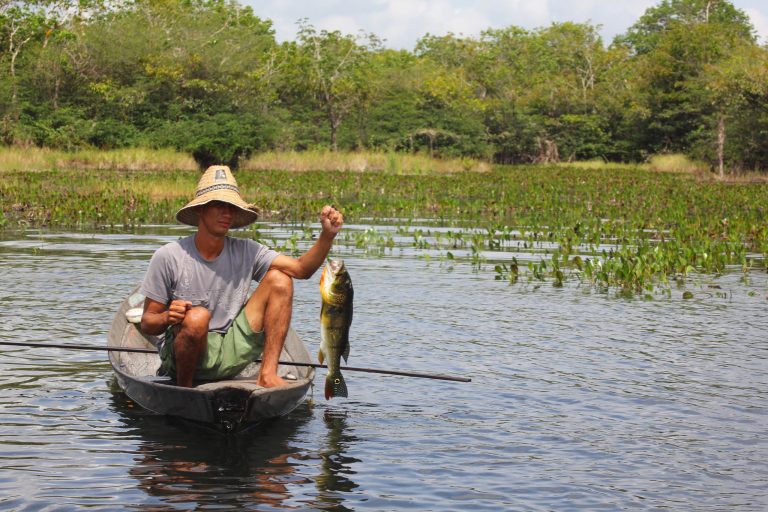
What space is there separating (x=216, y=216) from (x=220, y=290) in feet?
1.58

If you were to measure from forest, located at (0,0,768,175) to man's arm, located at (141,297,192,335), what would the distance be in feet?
119

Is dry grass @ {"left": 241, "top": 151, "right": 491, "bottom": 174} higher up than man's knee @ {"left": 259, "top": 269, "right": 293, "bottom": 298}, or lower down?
higher up

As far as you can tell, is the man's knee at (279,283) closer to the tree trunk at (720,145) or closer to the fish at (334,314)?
the fish at (334,314)

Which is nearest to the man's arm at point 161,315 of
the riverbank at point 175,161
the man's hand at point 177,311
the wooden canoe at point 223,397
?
the man's hand at point 177,311

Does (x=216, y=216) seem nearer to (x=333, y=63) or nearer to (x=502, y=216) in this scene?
(x=502, y=216)

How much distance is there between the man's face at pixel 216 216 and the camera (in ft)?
21.9

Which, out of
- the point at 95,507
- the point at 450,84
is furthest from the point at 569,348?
the point at 450,84

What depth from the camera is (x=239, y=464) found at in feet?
20.2

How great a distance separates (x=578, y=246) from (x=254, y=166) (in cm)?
2580

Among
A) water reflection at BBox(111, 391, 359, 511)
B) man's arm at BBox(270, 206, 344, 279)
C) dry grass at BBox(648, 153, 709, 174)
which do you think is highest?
dry grass at BBox(648, 153, 709, 174)

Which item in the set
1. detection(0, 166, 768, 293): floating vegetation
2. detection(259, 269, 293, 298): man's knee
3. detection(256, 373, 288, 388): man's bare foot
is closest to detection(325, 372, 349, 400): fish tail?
detection(256, 373, 288, 388): man's bare foot

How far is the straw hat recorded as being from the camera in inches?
261

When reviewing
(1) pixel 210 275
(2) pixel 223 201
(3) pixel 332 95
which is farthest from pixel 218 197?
(3) pixel 332 95

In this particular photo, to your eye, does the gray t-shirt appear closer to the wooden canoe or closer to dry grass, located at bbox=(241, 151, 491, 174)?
the wooden canoe
